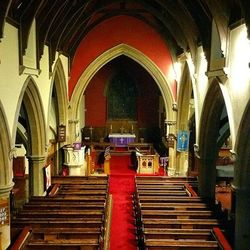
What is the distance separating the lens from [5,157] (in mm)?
8188

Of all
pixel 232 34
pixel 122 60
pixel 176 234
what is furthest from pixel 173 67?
pixel 176 234

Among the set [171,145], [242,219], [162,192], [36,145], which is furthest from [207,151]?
[36,145]

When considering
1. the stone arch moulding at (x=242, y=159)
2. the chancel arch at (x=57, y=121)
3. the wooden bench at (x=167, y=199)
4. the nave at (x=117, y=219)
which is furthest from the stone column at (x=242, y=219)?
the chancel arch at (x=57, y=121)

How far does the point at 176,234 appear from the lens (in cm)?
790

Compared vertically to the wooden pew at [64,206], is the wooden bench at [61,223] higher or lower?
lower

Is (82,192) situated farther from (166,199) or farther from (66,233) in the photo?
(66,233)

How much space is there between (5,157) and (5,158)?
1.0 inches

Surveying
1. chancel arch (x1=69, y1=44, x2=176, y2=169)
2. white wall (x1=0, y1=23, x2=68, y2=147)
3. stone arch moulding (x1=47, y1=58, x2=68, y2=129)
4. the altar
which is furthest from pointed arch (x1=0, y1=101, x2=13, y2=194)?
the altar

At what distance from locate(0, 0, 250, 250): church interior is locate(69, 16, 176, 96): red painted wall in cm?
5

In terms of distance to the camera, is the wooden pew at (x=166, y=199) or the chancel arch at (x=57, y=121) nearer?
the wooden pew at (x=166, y=199)

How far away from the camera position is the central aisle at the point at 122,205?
955 centimetres

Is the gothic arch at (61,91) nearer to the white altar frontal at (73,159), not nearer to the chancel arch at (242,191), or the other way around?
the white altar frontal at (73,159)

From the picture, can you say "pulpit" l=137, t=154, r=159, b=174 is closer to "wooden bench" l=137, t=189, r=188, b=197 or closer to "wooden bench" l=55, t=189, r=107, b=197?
"wooden bench" l=137, t=189, r=188, b=197

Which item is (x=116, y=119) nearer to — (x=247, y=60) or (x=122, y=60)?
(x=122, y=60)
